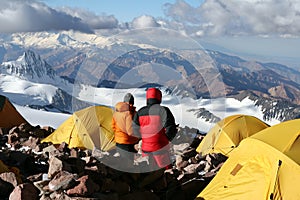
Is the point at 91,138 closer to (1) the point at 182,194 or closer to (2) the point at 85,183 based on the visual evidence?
(1) the point at 182,194

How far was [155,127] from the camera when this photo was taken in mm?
9758

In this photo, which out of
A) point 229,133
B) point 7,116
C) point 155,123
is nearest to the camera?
point 155,123

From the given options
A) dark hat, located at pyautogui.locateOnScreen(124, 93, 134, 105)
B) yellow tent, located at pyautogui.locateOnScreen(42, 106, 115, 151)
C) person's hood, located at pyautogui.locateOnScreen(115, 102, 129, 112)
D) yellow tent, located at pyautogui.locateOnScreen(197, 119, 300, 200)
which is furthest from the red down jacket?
yellow tent, located at pyautogui.locateOnScreen(42, 106, 115, 151)

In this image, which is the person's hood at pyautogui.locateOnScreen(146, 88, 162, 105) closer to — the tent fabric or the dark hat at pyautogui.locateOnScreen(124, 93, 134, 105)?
the dark hat at pyautogui.locateOnScreen(124, 93, 134, 105)

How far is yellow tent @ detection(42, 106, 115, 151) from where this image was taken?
1791 cm

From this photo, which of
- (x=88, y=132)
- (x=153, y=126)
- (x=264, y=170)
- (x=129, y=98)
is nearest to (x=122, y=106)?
(x=129, y=98)

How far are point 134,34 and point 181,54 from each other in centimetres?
139

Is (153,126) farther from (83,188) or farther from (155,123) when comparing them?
(83,188)

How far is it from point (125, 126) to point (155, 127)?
5.84 feet

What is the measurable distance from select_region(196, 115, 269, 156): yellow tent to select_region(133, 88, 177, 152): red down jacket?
701 cm

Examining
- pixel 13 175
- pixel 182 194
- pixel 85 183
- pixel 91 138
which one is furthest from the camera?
pixel 91 138

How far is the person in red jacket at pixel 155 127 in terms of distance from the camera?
962 centimetres

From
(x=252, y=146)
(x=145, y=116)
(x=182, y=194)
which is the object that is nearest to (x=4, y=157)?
(x=145, y=116)

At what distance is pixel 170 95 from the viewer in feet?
38.1
